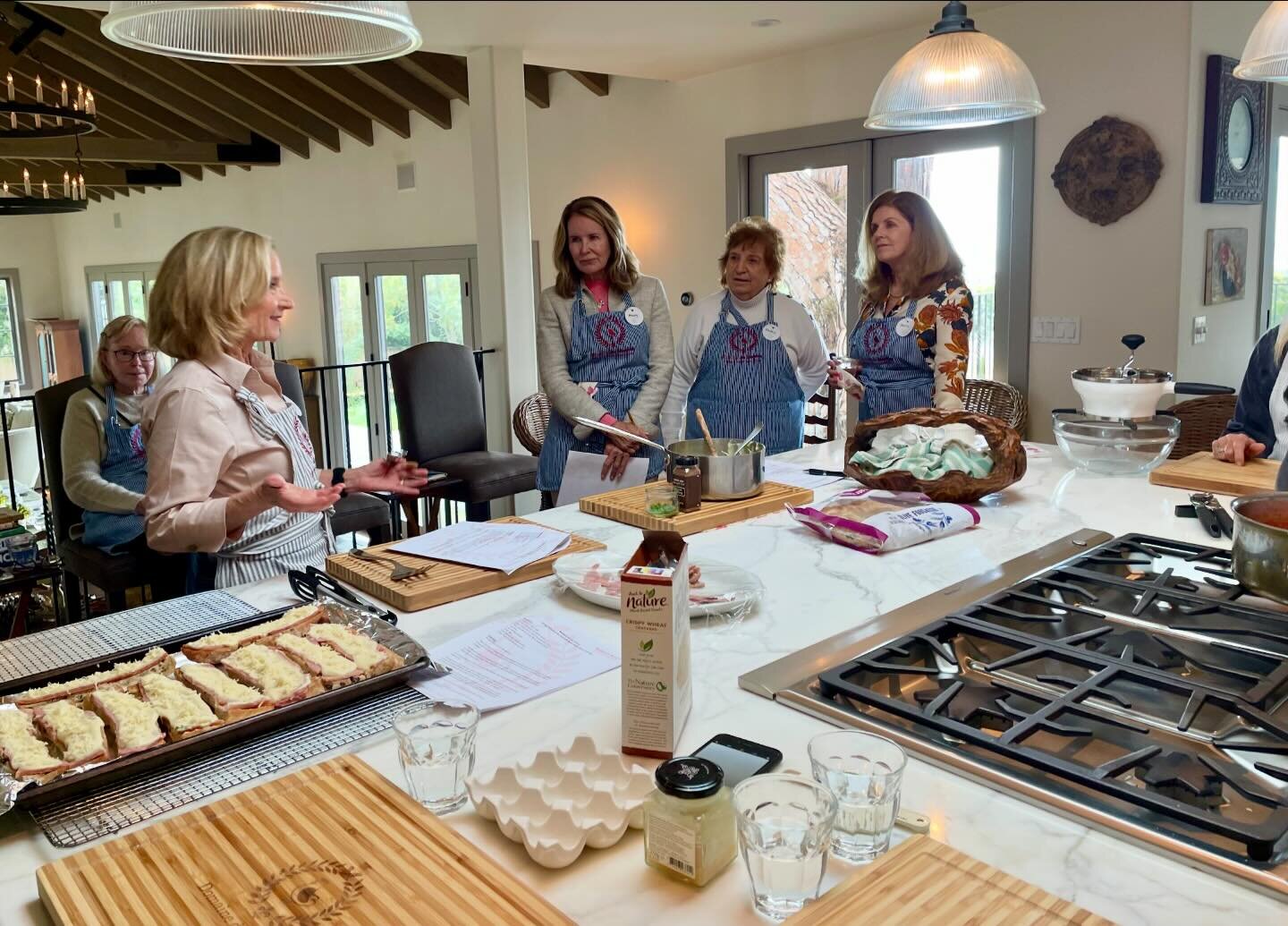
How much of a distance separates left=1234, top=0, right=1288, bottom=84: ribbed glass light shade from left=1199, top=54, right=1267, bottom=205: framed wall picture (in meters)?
2.14

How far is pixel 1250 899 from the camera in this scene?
0.79 metres

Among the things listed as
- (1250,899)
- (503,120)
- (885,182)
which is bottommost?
(1250,899)

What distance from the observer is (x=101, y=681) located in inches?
44.7

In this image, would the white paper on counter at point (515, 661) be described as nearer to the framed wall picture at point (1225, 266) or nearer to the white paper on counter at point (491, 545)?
the white paper on counter at point (491, 545)

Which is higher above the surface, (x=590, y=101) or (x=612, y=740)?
(x=590, y=101)

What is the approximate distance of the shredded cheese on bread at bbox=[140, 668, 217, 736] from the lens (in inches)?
41.5

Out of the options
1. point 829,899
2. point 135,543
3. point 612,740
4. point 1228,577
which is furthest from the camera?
point 135,543

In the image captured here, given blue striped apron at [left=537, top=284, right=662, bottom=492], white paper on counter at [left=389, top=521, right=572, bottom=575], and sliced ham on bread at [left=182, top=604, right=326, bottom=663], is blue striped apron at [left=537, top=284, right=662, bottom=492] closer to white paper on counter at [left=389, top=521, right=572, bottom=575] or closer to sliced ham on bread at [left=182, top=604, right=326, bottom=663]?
white paper on counter at [left=389, top=521, right=572, bottom=575]

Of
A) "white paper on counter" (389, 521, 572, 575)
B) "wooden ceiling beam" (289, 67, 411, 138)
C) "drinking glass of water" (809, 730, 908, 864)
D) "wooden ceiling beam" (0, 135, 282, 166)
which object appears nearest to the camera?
"drinking glass of water" (809, 730, 908, 864)

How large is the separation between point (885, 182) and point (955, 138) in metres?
0.43

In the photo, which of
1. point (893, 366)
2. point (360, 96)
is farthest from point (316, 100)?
point (893, 366)

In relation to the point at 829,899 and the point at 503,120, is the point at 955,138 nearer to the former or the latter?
the point at 503,120

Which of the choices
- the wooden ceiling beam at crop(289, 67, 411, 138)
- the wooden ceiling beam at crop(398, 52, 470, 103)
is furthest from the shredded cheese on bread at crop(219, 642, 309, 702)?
the wooden ceiling beam at crop(289, 67, 411, 138)

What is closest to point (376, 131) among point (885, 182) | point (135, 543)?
point (885, 182)
